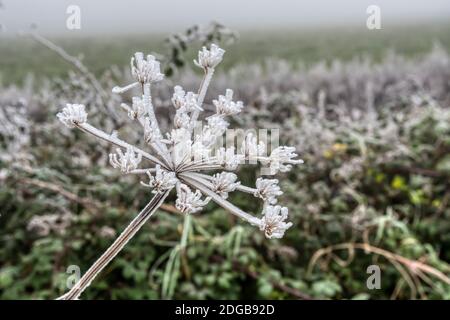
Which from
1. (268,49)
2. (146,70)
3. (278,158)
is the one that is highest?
(268,49)

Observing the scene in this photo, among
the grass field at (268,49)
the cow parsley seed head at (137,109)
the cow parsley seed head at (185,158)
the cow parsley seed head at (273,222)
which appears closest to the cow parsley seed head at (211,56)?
the cow parsley seed head at (185,158)

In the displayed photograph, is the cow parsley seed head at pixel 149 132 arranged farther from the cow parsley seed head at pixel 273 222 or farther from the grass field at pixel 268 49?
the grass field at pixel 268 49

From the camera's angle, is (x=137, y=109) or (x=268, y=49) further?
(x=268, y=49)

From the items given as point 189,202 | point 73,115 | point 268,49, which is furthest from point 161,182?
point 268,49

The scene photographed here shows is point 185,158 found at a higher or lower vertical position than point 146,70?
lower

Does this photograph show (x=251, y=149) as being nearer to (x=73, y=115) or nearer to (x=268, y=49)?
(x=73, y=115)

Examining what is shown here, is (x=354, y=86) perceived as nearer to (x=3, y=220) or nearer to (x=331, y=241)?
(x=331, y=241)

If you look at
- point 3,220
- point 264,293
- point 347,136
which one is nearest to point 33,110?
point 3,220

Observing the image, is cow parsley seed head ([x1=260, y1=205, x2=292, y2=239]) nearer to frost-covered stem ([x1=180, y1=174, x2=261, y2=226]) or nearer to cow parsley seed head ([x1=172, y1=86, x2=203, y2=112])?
frost-covered stem ([x1=180, y1=174, x2=261, y2=226])
